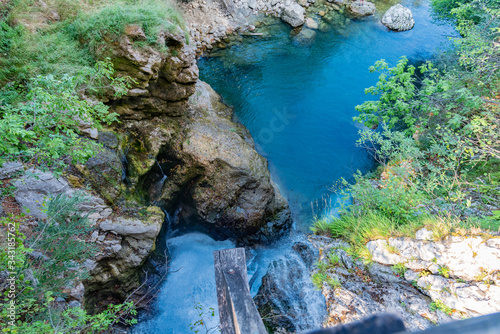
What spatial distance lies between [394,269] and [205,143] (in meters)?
5.83

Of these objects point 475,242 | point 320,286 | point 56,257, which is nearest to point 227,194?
point 320,286

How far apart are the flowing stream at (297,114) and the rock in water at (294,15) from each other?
1.94 ft

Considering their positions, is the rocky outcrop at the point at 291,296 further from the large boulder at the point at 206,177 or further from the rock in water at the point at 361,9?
the rock in water at the point at 361,9

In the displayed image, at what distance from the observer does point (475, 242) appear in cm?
398

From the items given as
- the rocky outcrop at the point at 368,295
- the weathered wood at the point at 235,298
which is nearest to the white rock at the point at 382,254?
the rocky outcrop at the point at 368,295

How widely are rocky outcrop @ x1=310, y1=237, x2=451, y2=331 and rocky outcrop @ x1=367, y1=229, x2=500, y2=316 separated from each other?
211mm

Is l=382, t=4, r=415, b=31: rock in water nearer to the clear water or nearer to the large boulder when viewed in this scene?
the large boulder

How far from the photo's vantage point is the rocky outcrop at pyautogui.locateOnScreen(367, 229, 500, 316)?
3.66 meters

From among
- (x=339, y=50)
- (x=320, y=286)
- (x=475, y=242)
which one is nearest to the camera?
(x=475, y=242)

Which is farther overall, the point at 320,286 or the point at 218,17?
the point at 218,17

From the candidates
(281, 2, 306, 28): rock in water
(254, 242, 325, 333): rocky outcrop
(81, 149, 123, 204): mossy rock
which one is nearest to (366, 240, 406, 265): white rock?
(254, 242, 325, 333): rocky outcrop

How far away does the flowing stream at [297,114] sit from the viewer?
7.24m

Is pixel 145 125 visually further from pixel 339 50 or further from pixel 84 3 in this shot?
pixel 339 50

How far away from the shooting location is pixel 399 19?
1488cm
